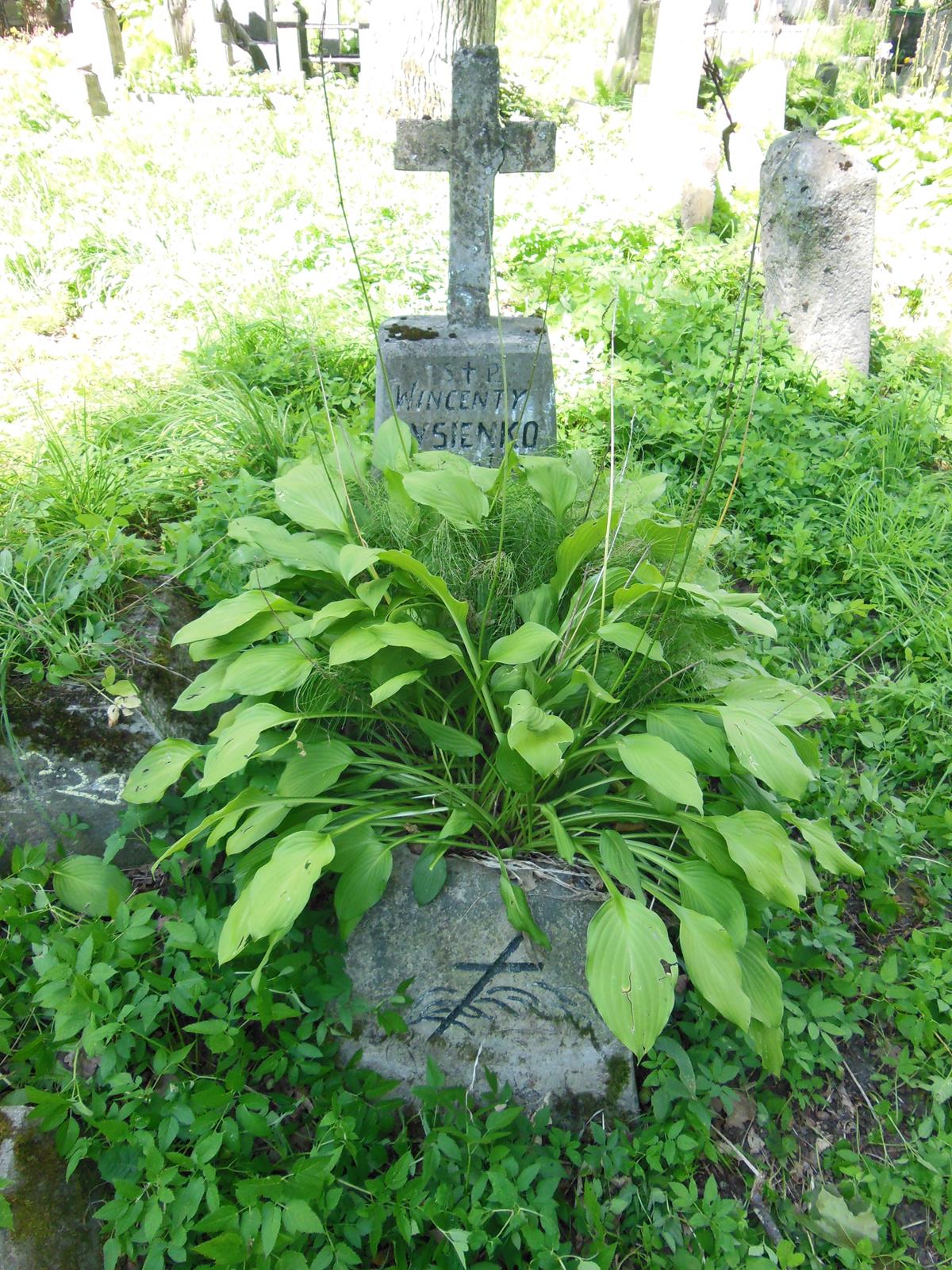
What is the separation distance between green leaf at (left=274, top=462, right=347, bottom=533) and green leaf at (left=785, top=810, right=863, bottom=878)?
1.32 meters

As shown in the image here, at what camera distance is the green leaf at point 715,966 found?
171 centimetres

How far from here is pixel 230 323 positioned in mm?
4359

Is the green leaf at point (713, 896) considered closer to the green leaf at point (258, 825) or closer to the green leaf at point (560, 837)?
the green leaf at point (560, 837)

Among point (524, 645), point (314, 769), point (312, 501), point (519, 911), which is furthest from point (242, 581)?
point (519, 911)

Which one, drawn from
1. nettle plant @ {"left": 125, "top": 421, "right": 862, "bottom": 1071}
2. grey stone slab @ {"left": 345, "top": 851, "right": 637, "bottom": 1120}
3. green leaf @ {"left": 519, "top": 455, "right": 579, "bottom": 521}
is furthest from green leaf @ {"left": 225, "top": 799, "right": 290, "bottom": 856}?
green leaf @ {"left": 519, "top": 455, "right": 579, "bottom": 521}

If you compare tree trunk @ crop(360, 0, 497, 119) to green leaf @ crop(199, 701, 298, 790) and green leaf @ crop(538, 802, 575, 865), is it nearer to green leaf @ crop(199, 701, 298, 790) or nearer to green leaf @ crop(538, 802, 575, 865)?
green leaf @ crop(199, 701, 298, 790)

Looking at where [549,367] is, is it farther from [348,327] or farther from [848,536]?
[348,327]

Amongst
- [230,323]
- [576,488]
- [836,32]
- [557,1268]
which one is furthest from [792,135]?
[836,32]

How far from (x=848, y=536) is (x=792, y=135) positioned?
2.41m

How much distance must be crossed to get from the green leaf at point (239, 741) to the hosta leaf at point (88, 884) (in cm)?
35

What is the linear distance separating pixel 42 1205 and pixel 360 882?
2.63 feet

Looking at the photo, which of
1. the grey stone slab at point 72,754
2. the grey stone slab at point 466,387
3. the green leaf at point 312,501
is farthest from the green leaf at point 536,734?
the grey stone slab at point 466,387

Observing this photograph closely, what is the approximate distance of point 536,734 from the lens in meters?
1.82

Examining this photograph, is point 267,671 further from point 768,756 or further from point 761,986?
point 761,986
